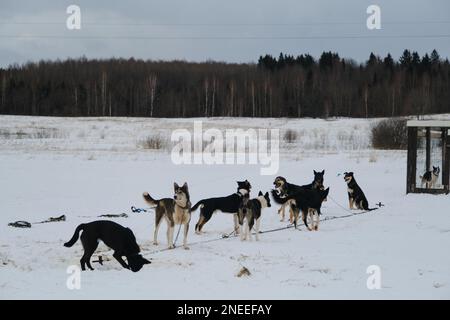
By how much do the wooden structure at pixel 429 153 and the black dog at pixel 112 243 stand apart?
432 inches

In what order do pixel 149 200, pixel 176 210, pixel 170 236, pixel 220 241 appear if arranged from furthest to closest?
pixel 220 241 → pixel 149 200 → pixel 176 210 → pixel 170 236

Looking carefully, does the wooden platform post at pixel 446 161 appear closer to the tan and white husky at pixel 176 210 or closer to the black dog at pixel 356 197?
the black dog at pixel 356 197

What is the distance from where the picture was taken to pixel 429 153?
57.8 feet

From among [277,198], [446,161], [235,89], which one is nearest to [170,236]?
[277,198]

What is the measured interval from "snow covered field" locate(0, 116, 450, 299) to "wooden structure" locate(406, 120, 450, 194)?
27.9 inches

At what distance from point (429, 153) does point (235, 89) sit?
58.4 meters

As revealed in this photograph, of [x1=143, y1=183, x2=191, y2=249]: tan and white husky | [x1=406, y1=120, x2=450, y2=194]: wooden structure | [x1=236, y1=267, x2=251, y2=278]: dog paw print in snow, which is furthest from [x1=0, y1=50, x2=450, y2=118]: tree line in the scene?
[x1=236, y1=267, x2=251, y2=278]: dog paw print in snow

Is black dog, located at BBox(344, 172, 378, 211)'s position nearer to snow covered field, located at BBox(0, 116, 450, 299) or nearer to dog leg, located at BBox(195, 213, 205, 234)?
snow covered field, located at BBox(0, 116, 450, 299)

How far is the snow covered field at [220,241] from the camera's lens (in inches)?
271

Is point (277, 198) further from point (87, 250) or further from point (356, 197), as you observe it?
point (87, 250)

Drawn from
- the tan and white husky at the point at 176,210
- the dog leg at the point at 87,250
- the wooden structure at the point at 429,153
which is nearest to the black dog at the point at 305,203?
the tan and white husky at the point at 176,210

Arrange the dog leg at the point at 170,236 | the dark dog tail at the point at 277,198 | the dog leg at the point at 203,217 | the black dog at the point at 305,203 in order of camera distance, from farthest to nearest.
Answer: the dark dog tail at the point at 277,198
the black dog at the point at 305,203
the dog leg at the point at 203,217
the dog leg at the point at 170,236
